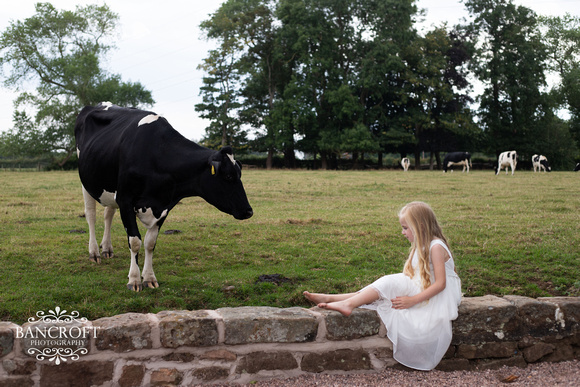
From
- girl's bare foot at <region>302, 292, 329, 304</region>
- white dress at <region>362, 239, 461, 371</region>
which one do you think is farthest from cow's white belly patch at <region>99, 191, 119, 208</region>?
white dress at <region>362, 239, 461, 371</region>

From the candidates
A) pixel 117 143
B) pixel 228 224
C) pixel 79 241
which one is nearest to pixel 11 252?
pixel 79 241

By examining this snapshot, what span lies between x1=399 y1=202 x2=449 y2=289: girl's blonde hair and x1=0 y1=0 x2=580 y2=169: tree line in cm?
3855

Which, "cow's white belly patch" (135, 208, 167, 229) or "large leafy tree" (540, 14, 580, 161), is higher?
"large leafy tree" (540, 14, 580, 161)

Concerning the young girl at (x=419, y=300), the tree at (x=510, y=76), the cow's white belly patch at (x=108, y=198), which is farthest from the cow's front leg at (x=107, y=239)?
the tree at (x=510, y=76)

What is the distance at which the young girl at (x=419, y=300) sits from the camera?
4281mm

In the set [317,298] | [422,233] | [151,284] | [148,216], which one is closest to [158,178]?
[148,216]

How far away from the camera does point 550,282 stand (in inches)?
257

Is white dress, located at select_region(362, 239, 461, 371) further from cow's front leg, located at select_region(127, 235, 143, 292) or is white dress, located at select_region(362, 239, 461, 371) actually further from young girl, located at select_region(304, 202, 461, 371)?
cow's front leg, located at select_region(127, 235, 143, 292)

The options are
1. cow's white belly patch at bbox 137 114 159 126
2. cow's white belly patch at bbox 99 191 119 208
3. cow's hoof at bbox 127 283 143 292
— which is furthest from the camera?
cow's white belly patch at bbox 99 191 119 208

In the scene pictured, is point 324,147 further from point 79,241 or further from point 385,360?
point 385,360

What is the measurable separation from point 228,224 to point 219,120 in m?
37.5

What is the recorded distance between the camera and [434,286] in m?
4.32

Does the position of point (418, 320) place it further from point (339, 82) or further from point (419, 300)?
point (339, 82)

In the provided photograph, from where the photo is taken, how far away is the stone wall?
3.88 metres
